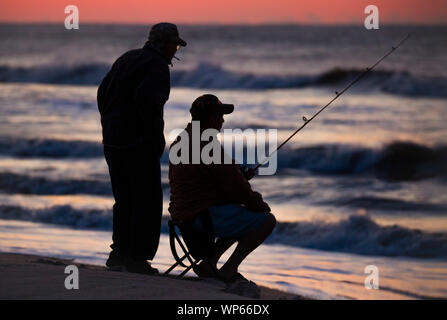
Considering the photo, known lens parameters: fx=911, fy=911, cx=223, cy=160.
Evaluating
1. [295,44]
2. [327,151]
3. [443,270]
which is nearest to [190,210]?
[443,270]

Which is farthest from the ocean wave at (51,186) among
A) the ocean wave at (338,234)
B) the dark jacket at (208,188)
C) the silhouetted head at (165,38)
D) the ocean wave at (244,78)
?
the ocean wave at (244,78)

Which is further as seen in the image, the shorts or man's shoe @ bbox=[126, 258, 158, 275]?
man's shoe @ bbox=[126, 258, 158, 275]

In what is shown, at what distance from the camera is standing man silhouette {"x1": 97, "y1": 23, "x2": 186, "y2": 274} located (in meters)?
5.68

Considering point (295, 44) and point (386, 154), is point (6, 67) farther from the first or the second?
point (386, 154)

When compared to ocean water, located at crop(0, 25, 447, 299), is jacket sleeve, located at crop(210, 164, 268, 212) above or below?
above

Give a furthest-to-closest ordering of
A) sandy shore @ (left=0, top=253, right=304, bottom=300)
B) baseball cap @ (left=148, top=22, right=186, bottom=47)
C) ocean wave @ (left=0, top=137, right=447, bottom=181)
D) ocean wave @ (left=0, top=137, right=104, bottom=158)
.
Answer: ocean wave @ (left=0, top=137, right=104, bottom=158) < ocean wave @ (left=0, top=137, right=447, bottom=181) < baseball cap @ (left=148, top=22, right=186, bottom=47) < sandy shore @ (left=0, top=253, right=304, bottom=300)

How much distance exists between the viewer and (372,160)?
16.1m

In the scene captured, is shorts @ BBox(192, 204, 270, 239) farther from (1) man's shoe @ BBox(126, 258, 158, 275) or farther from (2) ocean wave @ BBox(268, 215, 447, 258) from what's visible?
(2) ocean wave @ BBox(268, 215, 447, 258)

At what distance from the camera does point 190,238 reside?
5.62 m

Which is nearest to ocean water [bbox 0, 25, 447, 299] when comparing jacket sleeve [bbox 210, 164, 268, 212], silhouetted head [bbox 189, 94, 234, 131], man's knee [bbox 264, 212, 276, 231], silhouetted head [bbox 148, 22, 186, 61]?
man's knee [bbox 264, 212, 276, 231]

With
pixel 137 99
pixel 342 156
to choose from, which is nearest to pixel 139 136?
pixel 137 99

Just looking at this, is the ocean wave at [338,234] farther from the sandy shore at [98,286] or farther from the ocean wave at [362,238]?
the sandy shore at [98,286]

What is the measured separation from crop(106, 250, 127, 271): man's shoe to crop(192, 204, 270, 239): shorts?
67cm
